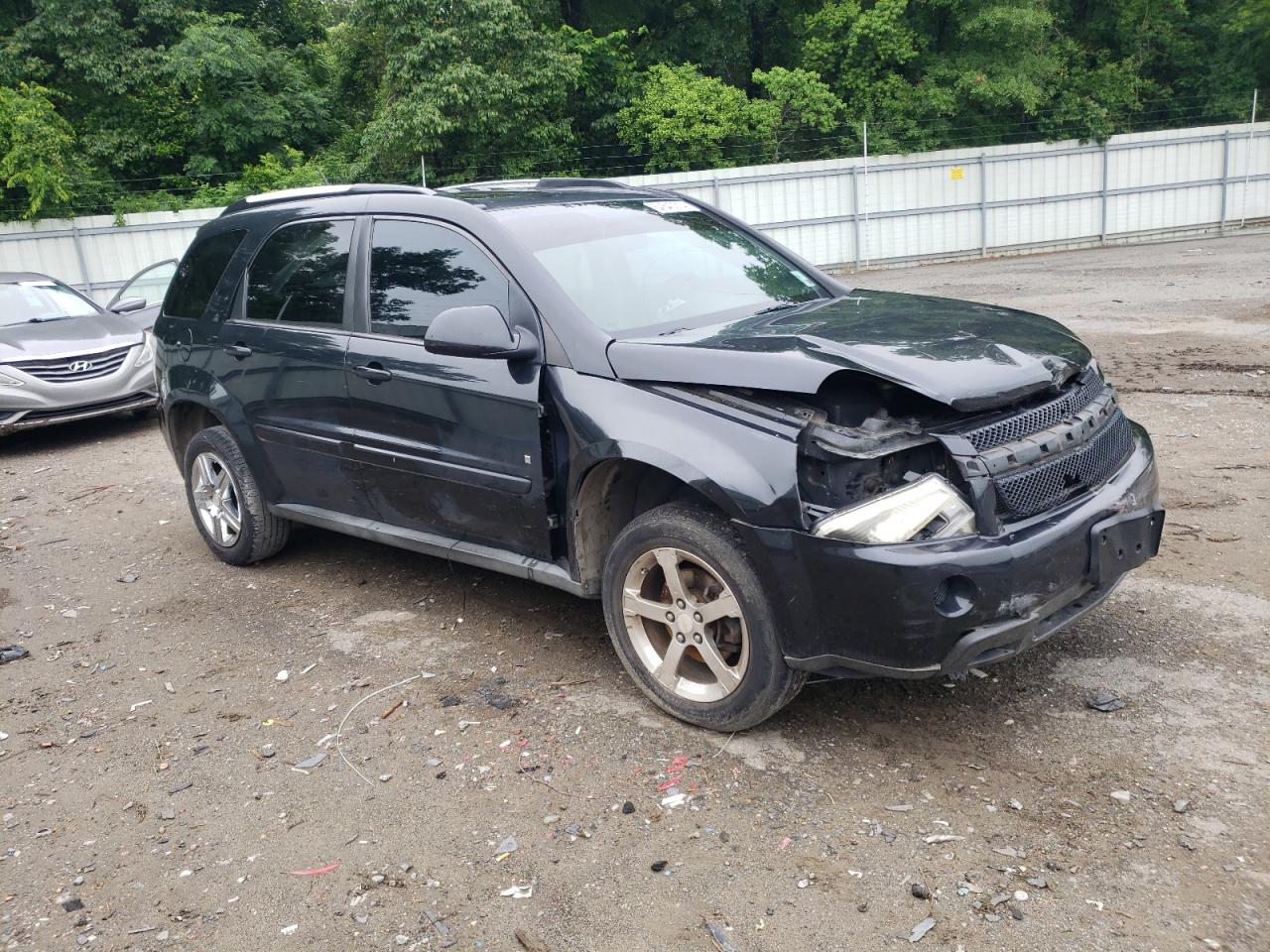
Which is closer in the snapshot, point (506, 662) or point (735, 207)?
point (506, 662)

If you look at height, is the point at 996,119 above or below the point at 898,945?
above

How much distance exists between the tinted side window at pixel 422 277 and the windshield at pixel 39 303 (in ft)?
23.3

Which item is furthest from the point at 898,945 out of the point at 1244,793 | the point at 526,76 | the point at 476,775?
the point at 526,76

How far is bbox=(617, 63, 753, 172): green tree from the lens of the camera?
1075 inches

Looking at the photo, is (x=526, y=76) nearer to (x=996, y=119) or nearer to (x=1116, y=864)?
(x=996, y=119)

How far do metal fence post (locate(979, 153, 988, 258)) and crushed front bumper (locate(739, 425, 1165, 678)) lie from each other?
22861mm

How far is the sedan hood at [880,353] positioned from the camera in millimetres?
3285

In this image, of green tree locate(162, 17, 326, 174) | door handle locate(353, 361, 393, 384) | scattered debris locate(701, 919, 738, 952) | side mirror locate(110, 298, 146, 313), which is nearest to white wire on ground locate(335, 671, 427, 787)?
door handle locate(353, 361, 393, 384)

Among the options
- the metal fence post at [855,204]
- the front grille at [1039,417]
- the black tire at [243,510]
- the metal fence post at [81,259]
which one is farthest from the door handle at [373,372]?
the metal fence post at [855,204]

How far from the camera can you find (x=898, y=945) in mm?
2637

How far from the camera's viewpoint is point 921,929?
2684mm

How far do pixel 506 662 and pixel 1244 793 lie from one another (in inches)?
104

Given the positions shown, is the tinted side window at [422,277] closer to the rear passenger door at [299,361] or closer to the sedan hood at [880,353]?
the rear passenger door at [299,361]

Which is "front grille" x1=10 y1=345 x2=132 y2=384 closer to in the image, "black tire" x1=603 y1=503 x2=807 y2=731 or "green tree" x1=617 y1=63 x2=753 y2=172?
"black tire" x1=603 y1=503 x2=807 y2=731
